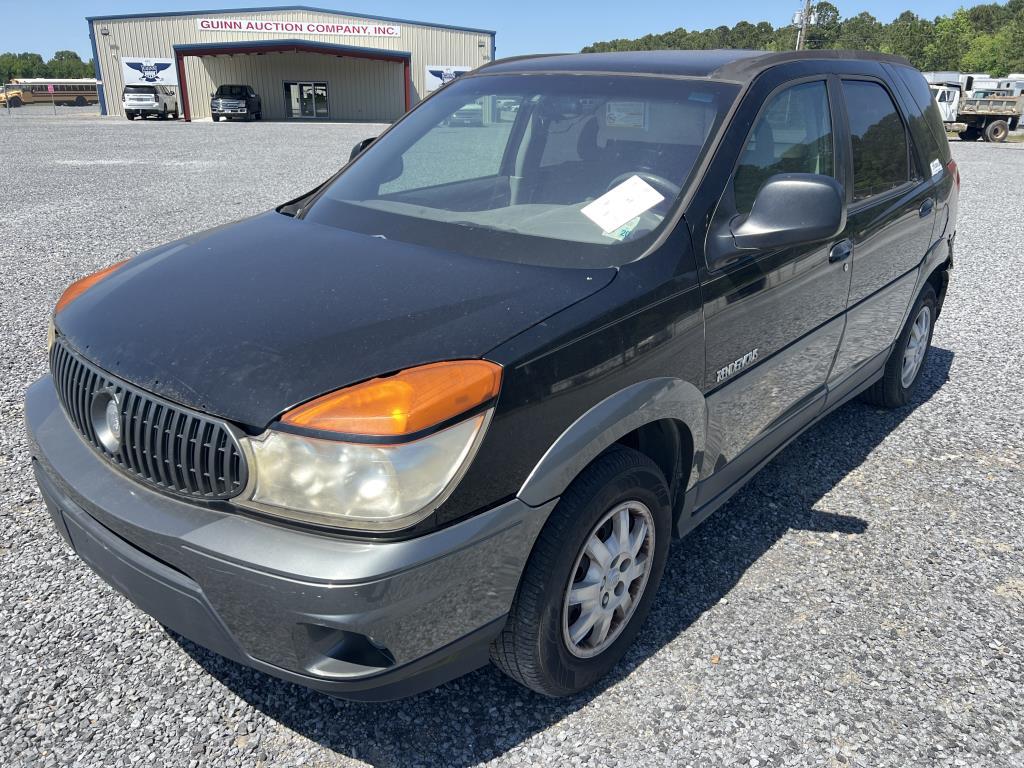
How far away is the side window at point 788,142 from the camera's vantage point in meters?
2.68

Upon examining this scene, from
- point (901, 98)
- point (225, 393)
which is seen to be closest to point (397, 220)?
point (225, 393)

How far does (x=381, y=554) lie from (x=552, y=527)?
51 cm

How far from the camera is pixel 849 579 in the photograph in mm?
3010

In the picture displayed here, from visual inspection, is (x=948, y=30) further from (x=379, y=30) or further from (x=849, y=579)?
(x=849, y=579)

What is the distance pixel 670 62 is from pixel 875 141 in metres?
1.23

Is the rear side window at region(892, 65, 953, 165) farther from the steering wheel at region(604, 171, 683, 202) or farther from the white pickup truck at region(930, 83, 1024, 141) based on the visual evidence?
the white pickup truck at region(930, 83, 1024, 141)

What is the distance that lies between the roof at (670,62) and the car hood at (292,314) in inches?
44.8

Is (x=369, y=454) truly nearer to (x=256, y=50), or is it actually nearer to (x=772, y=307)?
(x=772, y=307)

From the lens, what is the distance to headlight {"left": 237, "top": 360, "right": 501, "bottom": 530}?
169cm

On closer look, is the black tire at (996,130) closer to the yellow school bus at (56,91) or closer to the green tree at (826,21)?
the yellow school bus at (56,91)

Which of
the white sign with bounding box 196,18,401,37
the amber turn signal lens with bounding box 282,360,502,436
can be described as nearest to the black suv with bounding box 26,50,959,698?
the amber turn signal lens with bounding box 282,360,502,436

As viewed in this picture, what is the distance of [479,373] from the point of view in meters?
1.80

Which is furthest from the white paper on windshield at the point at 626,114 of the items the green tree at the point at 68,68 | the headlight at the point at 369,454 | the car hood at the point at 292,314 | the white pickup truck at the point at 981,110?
the green tree at the point at 68,68

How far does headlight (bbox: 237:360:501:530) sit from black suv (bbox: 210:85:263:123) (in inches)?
1601
